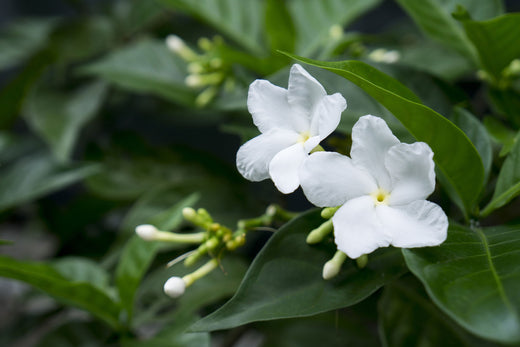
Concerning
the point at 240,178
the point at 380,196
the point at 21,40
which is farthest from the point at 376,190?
the point at 21,40

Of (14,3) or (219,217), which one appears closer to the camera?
(219,217)

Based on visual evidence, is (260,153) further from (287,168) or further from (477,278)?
(477,278)

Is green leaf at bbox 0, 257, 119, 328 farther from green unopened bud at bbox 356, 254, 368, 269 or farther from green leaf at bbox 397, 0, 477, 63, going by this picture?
green leaf at bbox 397, 0, 477, 63

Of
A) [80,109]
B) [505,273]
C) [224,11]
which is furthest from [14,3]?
[505,273]

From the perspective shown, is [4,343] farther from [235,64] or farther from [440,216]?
[440,216]

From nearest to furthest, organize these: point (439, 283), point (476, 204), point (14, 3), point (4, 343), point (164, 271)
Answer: point (439, 283)
point (476, 204)
point (164, 271)
point (4, 343)
point (14, 3)

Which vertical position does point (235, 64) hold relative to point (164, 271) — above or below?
above

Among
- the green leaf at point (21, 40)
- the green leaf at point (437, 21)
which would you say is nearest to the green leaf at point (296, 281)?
the green leaf at point (437, 21)
